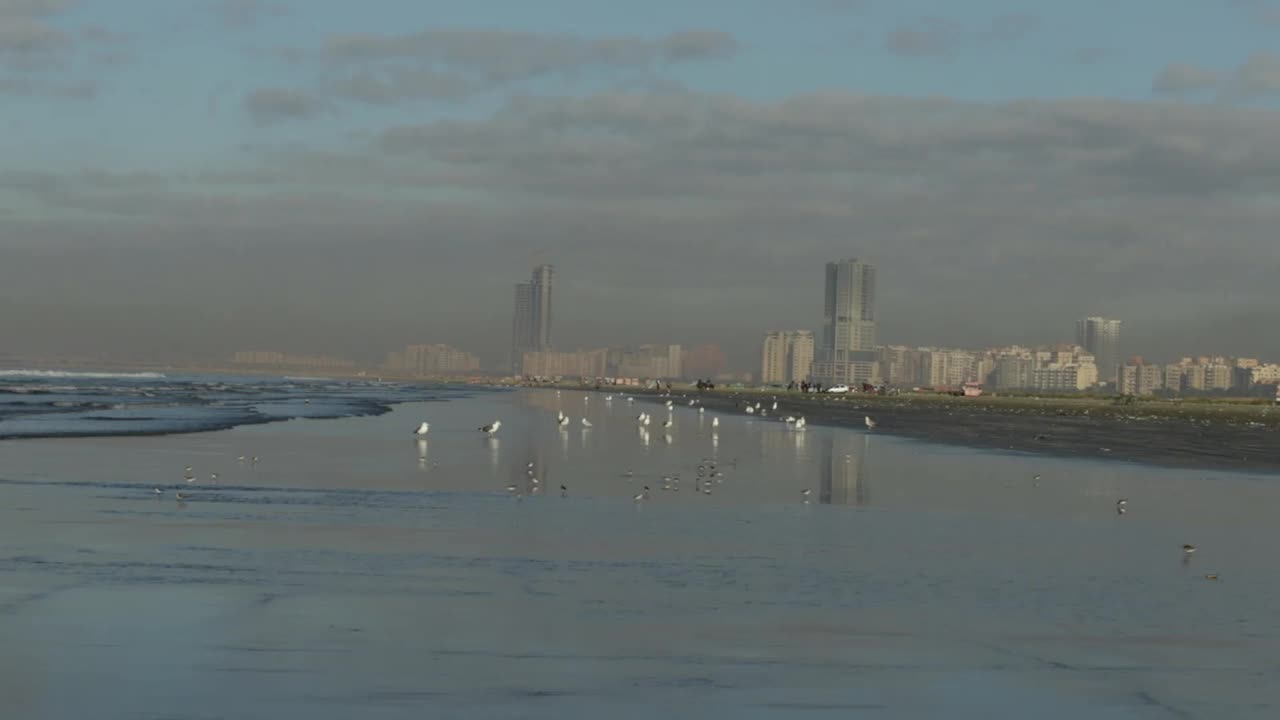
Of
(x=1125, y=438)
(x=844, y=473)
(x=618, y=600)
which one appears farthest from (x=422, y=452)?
(x=1125, y=438)

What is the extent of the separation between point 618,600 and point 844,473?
70.4ft

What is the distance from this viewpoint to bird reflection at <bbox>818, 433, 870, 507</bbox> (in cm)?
2820

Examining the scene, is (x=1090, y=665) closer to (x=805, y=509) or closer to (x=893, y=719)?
(x=893, y=719)

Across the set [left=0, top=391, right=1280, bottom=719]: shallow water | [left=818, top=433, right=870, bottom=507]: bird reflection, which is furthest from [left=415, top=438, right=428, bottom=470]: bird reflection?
[left=818, top=433, right=870, bottom=507]: bird reflection

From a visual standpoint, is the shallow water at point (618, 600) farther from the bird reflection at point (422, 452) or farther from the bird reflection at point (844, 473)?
the bird reflection at point (422, 452)

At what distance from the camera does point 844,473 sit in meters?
35.7

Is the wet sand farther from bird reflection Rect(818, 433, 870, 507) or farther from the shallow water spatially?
the shallow water

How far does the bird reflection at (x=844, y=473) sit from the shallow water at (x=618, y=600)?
1.56 ft

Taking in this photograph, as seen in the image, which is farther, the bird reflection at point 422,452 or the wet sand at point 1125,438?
the wet sand at point 1125,438

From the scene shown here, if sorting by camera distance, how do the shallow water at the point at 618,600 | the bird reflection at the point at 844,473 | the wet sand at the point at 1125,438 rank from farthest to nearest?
the wet sand at the point at 1125,438, the bird reflection at the point at 844,473, the shallow water at the point at 618,600

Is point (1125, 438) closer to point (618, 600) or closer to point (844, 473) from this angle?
point (844, 473)

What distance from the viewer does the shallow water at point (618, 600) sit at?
1079 centimetres

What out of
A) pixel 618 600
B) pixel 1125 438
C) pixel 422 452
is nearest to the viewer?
pixel 618 600

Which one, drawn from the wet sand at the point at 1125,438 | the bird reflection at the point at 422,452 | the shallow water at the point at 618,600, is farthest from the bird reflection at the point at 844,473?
the bird reflection at the point at 422,452
